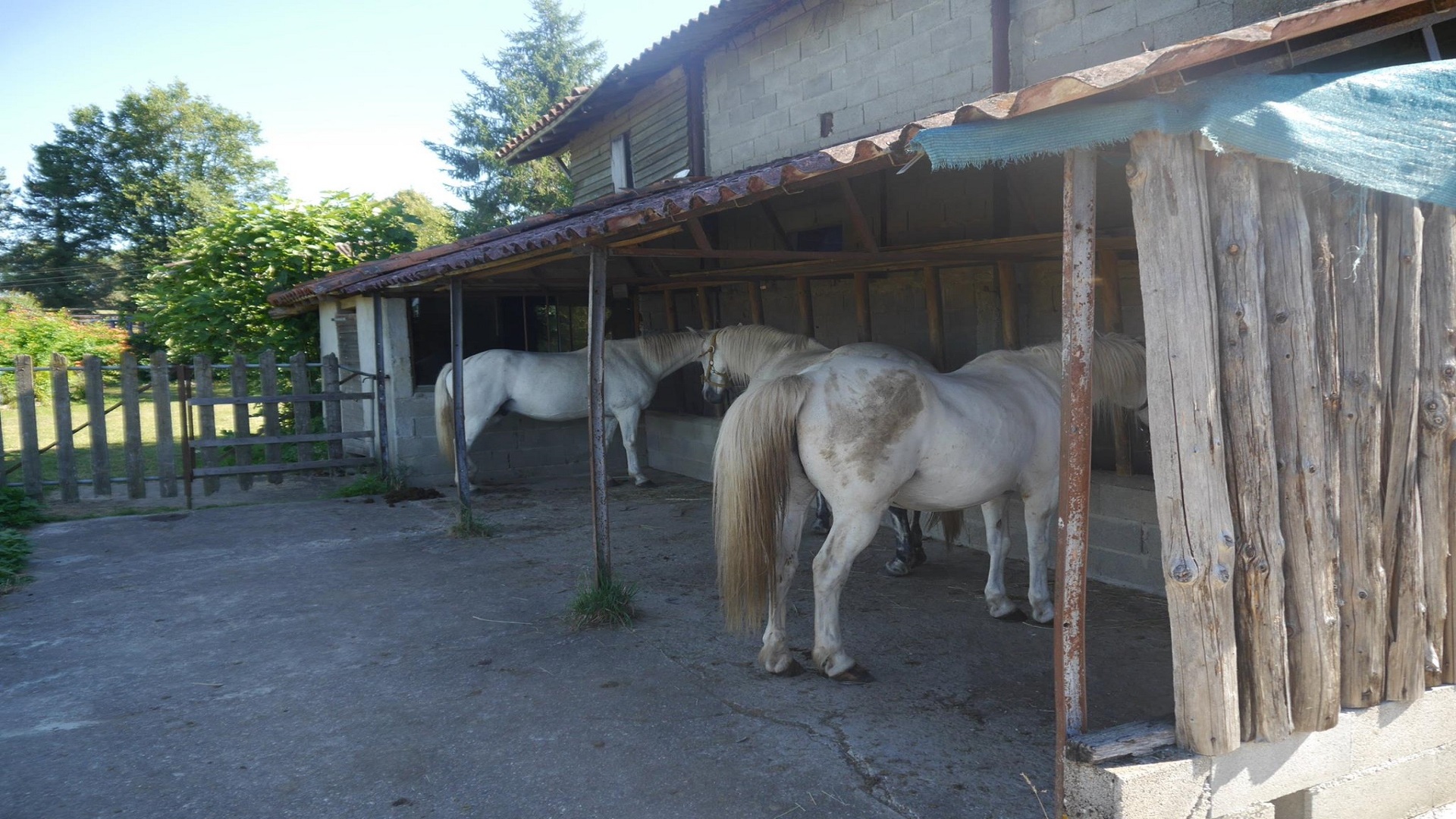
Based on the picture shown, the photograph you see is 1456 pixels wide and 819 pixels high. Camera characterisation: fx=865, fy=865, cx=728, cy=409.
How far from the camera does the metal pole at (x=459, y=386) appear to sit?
7363mm

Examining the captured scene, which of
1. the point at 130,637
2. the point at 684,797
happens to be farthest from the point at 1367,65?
the point at 130,637

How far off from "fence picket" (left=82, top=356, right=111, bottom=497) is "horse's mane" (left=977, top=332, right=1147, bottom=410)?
8673 mm

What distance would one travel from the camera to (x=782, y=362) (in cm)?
615

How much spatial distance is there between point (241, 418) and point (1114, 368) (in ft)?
28.5

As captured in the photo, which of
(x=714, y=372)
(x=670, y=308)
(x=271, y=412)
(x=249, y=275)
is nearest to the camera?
(x=714, y=372)

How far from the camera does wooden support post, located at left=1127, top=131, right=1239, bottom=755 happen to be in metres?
2.37

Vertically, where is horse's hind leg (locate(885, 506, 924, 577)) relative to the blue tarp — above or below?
below

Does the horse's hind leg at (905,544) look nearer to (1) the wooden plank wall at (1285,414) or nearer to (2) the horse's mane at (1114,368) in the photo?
(2) the horse's mane at (1114,368)

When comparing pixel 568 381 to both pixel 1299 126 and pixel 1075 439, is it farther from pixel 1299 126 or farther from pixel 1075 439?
pixel 1299 126

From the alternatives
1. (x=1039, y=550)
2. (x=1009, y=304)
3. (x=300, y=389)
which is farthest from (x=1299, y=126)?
(x=300, y=389)

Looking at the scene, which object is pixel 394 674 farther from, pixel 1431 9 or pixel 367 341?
pixel 367 341

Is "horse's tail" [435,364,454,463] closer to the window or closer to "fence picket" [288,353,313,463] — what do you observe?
"fence picket" [288,353,313,463]

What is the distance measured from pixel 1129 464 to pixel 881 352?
1.75 meters

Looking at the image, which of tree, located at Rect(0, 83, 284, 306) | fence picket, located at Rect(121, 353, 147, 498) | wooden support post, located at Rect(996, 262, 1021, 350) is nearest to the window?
fence picket, located at Rect(121, 353, 147, 498)
